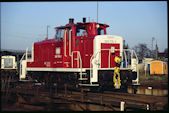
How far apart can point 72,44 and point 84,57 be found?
3.12 ft

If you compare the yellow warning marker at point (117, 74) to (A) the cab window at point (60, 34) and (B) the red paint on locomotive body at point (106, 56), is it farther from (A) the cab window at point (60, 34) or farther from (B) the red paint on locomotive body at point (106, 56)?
(A) the cab window at point (60, 34)

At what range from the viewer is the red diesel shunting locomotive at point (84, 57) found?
35.4ft

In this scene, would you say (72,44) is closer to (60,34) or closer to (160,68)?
(60,34)

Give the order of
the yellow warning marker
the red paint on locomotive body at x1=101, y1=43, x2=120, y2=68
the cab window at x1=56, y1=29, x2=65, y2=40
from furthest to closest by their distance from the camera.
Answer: the cab window at x1=56, y1=29, x2=65, y2=40, the red paint on locomotive body at x1=101, y1=43, x2=120, y2=68, the yellow warning marker

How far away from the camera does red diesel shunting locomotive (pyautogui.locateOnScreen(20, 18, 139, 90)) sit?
35.4ft

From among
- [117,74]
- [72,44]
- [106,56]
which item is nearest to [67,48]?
[72,44]

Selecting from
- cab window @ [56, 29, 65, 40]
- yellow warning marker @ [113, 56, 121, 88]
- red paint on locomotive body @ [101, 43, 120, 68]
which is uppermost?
cab window @ [56, 29, 65, 40]

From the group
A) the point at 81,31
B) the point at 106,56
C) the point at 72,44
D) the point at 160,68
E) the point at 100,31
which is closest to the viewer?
the point at 106,56

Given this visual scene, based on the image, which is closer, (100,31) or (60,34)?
(100,31)

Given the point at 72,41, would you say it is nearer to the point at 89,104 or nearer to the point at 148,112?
the point at 89,104

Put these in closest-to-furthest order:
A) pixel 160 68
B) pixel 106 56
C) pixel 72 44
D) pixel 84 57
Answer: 1. pixel 106 56
2. pixel 84 57
3. pixel 72 44
4. pixel 160 68

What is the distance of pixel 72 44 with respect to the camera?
1215 centimetres

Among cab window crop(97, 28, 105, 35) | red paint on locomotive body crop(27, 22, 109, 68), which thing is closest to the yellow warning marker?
red paint on locomotive body crop(27, 22, 109, 68)

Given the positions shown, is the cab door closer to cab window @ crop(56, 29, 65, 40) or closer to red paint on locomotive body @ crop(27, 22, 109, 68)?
red paint on locomotive body @ crop(27, 22, 109, 68)
